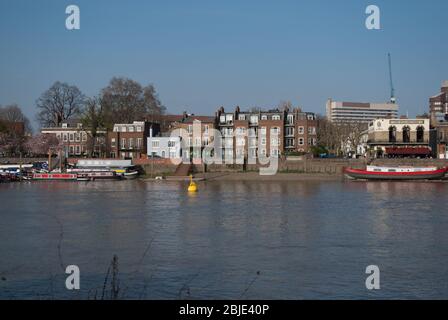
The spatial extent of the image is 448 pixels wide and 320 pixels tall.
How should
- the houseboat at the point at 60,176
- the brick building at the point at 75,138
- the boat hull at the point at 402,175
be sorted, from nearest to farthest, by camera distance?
the boat hull at the point at 402,175
the houseboat at the point at 60,176
the brick building at the point at 75,138

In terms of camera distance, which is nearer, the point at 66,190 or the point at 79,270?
the point at 79,270

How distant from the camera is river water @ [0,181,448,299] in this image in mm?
21641

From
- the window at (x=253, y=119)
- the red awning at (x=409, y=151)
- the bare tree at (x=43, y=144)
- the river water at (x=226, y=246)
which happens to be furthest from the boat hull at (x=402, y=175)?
the bare tree at (x=43, y=144)

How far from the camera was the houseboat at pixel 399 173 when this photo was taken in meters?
81.1

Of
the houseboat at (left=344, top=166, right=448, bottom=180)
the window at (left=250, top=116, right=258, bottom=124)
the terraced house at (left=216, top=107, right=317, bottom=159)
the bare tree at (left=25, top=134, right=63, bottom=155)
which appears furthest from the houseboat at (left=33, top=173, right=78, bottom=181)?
the houseboat at (left=344, top=166, right=448, bottom=180)

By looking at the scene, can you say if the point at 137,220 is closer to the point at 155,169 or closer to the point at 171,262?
the point at 171,262

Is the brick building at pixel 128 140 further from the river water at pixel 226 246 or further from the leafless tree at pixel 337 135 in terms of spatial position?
the river water at pixel 226 246

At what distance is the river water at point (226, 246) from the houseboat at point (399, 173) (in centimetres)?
2582

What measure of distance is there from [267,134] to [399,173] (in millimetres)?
27152

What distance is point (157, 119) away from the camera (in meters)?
126

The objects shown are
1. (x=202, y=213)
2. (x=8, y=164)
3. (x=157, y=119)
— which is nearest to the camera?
(x=202, y=213)

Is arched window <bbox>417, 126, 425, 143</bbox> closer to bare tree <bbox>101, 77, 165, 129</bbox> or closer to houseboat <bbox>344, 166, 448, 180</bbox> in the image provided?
houseboat <bbox>344, 166, 448, 180</bbox>
